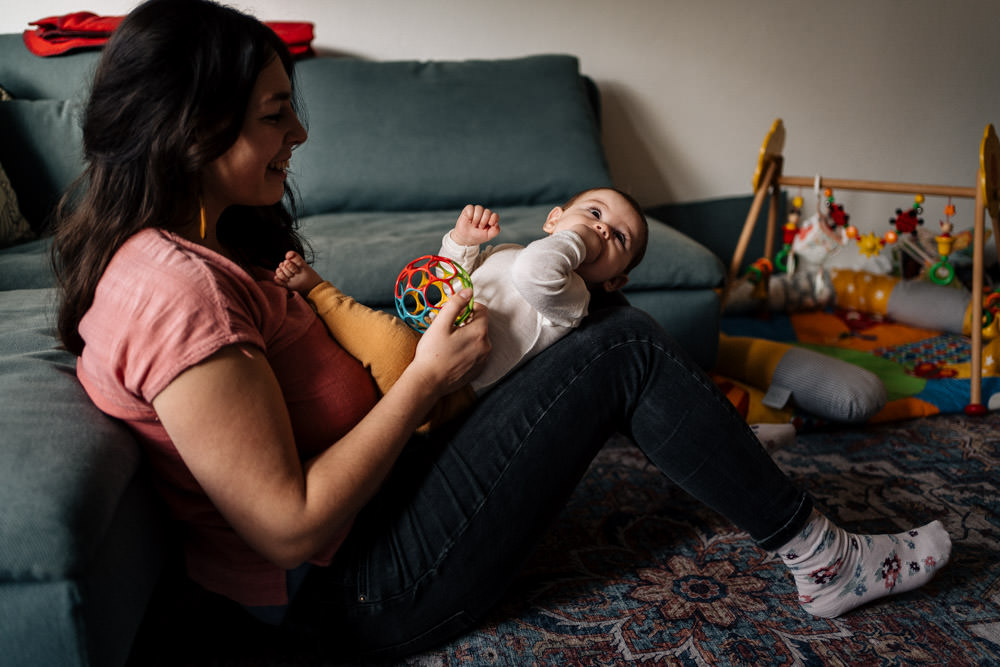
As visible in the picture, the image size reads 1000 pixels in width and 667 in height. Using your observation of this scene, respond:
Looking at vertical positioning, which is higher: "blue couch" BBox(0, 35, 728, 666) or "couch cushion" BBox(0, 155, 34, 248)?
"blue couch" BBox(0, 35, 728, 666)

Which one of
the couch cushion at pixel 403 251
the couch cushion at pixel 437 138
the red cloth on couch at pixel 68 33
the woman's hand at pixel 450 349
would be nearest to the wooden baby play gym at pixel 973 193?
the couch cushion at pixel 403 251

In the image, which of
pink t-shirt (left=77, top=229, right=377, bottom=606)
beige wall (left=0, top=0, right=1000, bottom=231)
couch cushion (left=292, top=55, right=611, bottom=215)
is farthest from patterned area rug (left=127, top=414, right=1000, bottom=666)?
beige wall (left=0, top=0, right=1000, bottom=231)

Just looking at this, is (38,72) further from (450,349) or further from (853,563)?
(853,563)

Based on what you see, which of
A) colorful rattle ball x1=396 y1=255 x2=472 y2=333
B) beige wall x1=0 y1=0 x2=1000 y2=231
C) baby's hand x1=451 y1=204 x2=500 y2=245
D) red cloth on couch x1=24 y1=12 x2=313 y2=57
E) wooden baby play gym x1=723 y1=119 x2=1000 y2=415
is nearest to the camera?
colorful rattle ball x1=396 y1=255 x2=472 y2=333

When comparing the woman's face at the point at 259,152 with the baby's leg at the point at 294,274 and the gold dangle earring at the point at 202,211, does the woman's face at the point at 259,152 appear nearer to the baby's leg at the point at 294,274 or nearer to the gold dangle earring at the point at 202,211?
the gold dangle earring at the point at 202,211

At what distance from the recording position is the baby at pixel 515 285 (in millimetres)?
1045

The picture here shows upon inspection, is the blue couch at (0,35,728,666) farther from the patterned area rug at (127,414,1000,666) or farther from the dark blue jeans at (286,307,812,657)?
the patterned area rug at (127,414,1000,666)

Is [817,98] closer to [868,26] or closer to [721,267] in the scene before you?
[868,26]

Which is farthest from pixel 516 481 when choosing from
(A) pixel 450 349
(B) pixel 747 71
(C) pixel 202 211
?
(B) pixel 747 71

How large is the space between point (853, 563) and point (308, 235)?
1569mm

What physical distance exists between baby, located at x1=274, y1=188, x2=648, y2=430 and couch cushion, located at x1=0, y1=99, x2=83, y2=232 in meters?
1.61

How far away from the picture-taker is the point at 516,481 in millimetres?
1034

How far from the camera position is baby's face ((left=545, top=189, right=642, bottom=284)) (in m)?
1.26

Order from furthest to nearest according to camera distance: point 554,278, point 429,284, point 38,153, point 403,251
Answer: point 38,153
point 403,251
point 429,284
point 554,278
